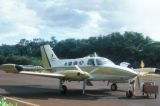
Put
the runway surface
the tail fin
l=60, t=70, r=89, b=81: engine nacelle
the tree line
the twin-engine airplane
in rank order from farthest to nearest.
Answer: the tree line < the tail fin < l=60, t=70, r=89, b=81: engine nacelle < the twin-engine airplane < the runway surface

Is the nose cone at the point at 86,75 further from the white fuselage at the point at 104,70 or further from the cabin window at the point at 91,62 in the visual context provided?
the cabin window at the point at 91,62

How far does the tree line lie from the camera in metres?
96.8

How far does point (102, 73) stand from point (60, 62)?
584cm

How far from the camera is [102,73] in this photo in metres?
22.1

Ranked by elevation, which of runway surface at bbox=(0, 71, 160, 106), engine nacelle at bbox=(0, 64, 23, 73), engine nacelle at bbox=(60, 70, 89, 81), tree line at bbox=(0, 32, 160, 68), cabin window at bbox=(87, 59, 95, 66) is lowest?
runway surface at bbox=(0, 71, 160, 106)

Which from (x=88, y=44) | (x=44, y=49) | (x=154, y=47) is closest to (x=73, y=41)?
(x=88, y=44)

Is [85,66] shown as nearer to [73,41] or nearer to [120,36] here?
[120,36]

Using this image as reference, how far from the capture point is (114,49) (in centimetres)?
10938

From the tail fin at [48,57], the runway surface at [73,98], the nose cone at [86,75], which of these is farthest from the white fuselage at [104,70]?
the tail fin at [48,57]

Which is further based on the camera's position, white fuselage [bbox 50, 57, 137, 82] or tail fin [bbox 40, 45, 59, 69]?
tail fin [bbox 40, 45, 59, 69]

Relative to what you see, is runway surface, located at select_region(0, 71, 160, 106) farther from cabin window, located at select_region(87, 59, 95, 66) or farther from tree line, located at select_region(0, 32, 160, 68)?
tree line, located at select_region(0, 32, 160, 68)

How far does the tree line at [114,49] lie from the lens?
96.8 meters

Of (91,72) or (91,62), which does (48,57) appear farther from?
(91,72)

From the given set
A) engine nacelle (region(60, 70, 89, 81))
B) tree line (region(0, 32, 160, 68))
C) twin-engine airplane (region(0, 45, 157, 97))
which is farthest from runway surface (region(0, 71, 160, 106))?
tree line (region(0, 32, 160, 68))
